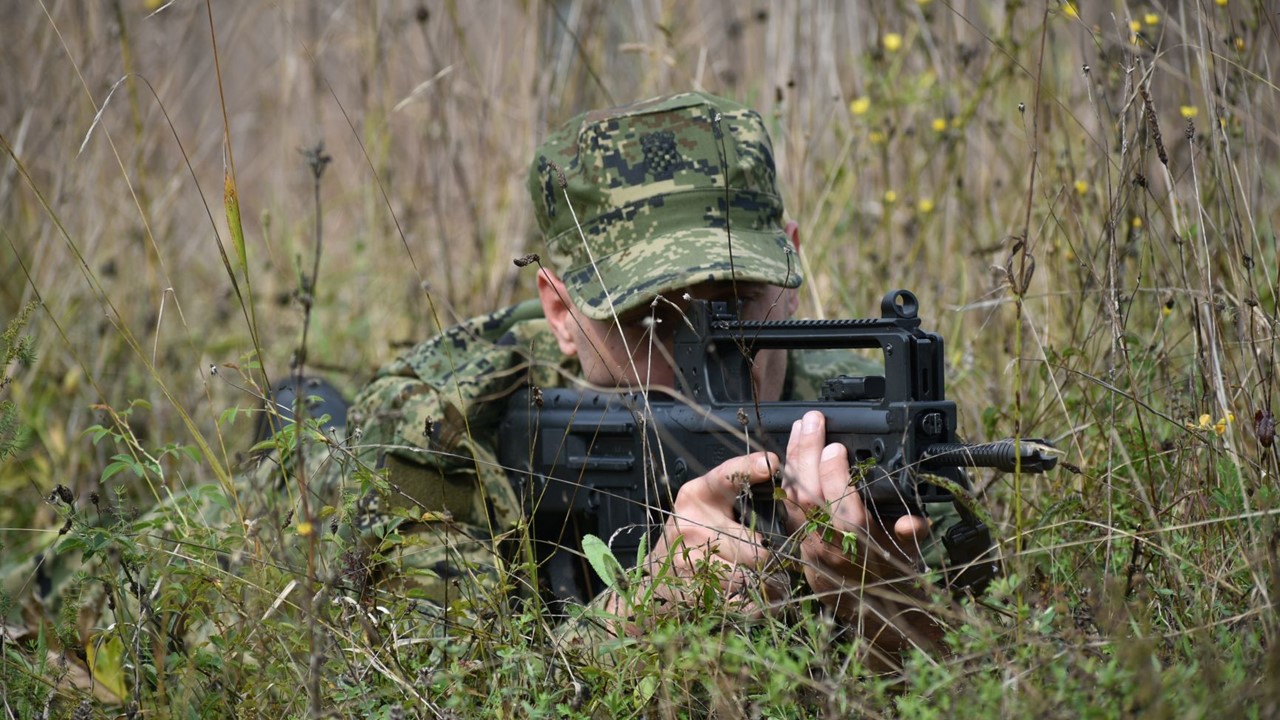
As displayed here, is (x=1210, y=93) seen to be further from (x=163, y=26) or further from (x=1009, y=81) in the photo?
(x=163, y=26)

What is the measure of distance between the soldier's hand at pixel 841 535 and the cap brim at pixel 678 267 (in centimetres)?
42

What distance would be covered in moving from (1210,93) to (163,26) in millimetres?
4400

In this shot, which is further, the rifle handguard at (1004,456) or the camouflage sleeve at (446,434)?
the camouflage sleeve at (446,434)

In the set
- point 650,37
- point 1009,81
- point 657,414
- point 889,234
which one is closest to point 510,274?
point 650,37

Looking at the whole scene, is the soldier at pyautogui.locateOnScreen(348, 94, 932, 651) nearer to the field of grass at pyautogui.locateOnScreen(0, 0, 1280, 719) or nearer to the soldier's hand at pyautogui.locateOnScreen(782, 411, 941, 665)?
the soldier's hand at pyautogui.locateOnScreen(782, 411, 941, 665)

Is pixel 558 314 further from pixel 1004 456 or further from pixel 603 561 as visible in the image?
pixel 1004 456

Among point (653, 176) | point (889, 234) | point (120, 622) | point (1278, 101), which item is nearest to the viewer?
point (120, 622)

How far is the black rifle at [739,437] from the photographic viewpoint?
1808 millimetres

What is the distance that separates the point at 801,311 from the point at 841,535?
1881 mm

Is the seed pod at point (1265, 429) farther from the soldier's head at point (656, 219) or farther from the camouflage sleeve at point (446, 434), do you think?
the camouflage sleeve at point (446, 434)

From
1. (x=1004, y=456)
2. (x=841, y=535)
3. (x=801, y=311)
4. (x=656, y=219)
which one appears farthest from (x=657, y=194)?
(x=801, y=311)

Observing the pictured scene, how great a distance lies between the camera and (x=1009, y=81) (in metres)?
3.70

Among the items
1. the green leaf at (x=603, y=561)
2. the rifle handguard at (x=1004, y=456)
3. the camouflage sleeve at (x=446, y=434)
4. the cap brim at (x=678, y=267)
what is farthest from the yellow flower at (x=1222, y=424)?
the camouflage sleeve at (x=446, y=434)

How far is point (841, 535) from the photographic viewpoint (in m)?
1.93
